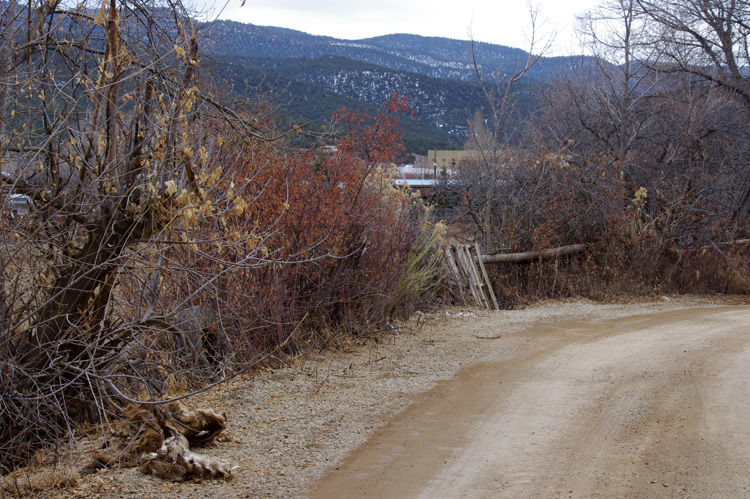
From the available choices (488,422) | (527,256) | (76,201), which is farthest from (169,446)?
(527,256)

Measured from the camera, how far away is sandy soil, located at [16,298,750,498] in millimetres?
5129

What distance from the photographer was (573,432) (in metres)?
6.30

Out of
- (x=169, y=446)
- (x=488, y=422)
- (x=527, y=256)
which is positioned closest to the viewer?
(x=169, y=446)

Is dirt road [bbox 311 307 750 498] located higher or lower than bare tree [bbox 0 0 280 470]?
lower

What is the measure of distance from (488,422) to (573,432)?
0.80 metres

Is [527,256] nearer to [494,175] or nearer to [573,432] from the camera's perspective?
[494,175]

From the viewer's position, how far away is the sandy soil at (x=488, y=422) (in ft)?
16.8

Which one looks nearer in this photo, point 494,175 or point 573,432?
point 573,432

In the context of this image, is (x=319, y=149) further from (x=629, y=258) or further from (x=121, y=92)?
(x=629, y=258)

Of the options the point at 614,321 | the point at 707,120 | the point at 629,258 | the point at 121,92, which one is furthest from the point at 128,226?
the point at 707,120

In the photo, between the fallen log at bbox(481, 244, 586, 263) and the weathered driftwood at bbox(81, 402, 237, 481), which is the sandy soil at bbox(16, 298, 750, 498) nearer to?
the weathered driftwood at bbox(81, 402, 237, 481)

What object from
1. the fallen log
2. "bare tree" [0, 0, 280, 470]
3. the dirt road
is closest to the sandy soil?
the dirt road

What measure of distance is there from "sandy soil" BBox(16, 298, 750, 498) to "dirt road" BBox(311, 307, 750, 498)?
0.06ft

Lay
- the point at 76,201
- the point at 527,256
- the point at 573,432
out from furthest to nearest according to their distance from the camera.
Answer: the point at 527,256 < the point at 573,432 < the point at 76,201
